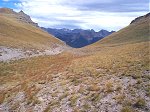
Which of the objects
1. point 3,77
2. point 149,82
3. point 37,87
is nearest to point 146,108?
point 149,82

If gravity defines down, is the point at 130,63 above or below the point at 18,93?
above

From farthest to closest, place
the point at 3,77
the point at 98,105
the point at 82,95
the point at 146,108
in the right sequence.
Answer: the point at 3,77 < the point at 82,95 < the point at 98,105 < the point at 146,108

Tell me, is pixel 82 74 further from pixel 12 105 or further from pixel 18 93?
pixel 12 105

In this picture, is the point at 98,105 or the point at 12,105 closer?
the point at 98,105

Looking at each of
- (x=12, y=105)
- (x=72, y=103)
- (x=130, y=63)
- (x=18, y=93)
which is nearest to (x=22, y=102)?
(x=12, y=105)

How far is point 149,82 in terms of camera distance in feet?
85.0

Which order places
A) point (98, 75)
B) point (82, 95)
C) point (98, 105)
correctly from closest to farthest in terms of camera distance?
point (98, 105), point (82, 95), point (98, 75)

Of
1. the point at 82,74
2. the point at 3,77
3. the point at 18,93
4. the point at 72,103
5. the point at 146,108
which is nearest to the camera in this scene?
the point at 146,108

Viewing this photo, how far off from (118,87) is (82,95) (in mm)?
3405

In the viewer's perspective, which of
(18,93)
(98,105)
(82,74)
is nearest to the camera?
(98,105)

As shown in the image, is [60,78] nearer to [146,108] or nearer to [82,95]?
[82,95]

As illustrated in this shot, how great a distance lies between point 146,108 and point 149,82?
553 cm

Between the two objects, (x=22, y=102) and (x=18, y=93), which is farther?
(x=18, y=93)

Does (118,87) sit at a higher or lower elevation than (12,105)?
higher
